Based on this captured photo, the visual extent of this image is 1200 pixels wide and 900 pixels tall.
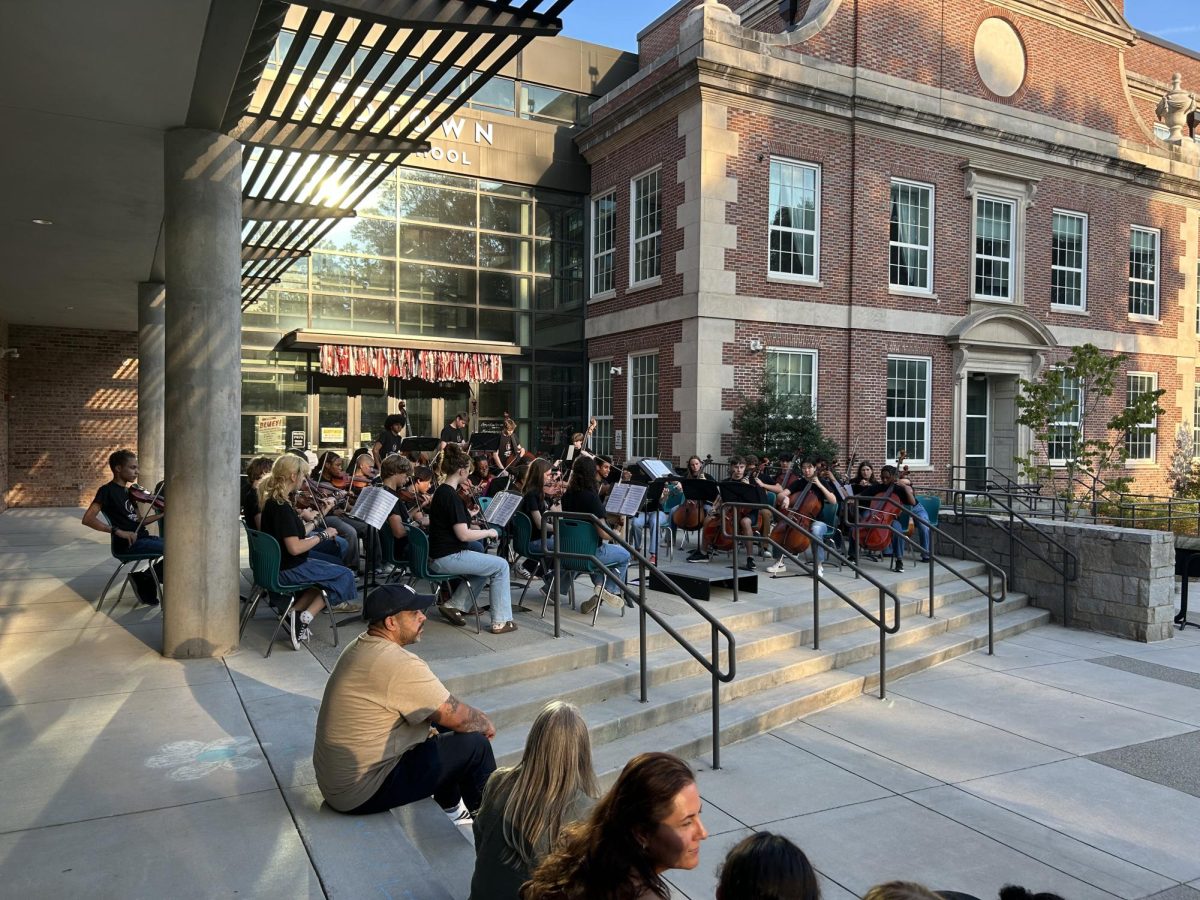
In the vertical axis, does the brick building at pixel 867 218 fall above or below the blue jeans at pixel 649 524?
above

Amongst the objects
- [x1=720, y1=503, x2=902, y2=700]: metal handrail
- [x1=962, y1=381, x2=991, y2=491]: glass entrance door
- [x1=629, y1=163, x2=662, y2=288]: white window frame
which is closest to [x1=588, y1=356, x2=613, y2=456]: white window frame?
[x1=629, y1=163, x2=662, y2=288]: white window frame

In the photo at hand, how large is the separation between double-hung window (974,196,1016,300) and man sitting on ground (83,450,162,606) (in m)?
18.6

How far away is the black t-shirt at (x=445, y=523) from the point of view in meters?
7.08

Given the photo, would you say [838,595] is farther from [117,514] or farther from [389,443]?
[117,514]

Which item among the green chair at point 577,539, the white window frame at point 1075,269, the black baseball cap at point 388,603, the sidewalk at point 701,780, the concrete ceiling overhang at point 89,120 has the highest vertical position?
the white window frame at point 1075,269

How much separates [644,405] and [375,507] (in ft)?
42.5

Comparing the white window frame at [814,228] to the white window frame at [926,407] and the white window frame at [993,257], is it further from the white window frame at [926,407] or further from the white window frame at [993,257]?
the white window frame at [993,257]

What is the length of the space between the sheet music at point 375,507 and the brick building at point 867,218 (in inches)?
427

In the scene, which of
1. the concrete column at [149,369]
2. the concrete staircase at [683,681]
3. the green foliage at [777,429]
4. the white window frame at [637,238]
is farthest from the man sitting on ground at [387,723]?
the white window frame at [637,238]

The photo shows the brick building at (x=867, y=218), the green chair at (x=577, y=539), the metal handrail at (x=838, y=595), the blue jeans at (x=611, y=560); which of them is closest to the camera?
the metal handrail at (x=838, y=595)

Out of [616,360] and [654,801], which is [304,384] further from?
[654,801]

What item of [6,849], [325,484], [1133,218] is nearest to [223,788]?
[6,849]

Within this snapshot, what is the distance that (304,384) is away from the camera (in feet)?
60.2

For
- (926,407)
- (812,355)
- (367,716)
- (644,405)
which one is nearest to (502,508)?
(367,716)
